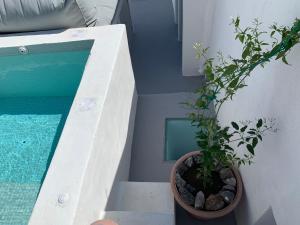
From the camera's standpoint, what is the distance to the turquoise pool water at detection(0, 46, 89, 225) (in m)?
1.99

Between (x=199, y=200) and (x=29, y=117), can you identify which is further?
(x=29, y=117)

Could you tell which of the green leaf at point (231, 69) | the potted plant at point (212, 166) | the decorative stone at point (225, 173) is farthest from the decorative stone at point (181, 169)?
the green leaf at point (231, 69)

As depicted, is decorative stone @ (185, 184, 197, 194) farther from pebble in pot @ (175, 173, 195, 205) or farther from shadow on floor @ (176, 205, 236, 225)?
shadow on floor @ (176, 205, 236, 225)

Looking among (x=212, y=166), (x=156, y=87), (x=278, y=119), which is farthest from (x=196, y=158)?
(x=156, y=87)

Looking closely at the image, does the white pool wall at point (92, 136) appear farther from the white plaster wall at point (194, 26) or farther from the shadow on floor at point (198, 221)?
the white plaster wall at point (194, 26)

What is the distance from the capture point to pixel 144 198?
1.76 m

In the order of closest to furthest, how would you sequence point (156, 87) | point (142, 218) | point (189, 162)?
1. point (142, 218)
2. point (189, 162)
3. point (156, 87)

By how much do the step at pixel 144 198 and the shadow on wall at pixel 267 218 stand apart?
1.63 ft

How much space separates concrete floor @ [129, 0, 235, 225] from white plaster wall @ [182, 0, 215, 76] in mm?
213

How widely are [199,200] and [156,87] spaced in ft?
4.69

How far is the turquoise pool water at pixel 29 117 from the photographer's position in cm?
199

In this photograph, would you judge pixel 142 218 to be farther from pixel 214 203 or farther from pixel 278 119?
pixel 278 119

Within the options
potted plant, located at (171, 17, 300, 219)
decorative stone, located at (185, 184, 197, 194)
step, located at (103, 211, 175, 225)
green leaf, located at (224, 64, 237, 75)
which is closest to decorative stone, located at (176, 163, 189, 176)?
potted plant, located at (171, 17, 300, 219)

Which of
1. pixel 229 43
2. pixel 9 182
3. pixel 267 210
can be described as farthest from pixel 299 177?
pixel 9 182
